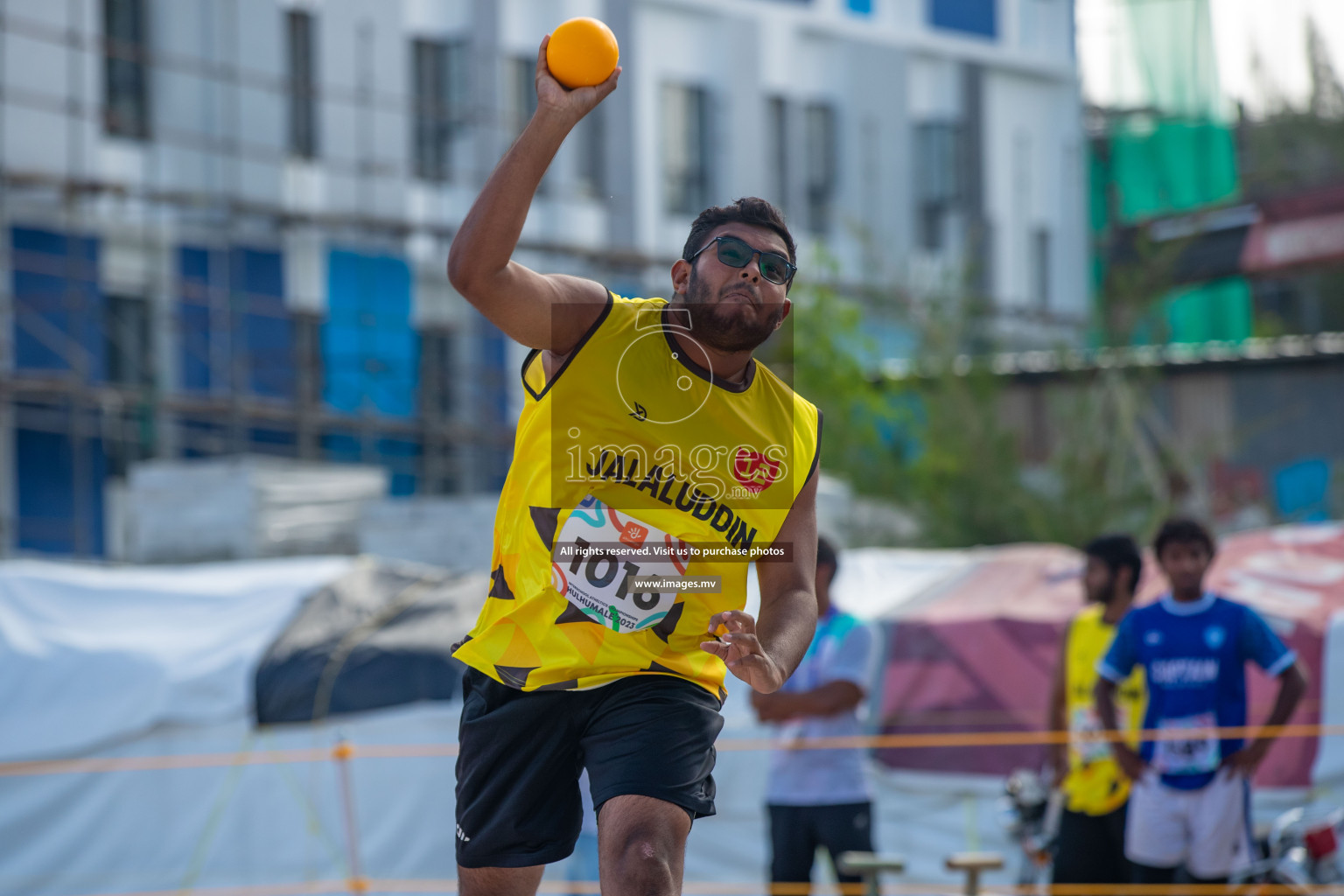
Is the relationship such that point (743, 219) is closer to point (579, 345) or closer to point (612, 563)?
point (579, 345)

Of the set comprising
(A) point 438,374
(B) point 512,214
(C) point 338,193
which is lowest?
(B) point 512,214

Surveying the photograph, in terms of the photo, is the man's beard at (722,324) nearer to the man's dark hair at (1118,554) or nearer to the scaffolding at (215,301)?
the man's dark hair at (1118,554)

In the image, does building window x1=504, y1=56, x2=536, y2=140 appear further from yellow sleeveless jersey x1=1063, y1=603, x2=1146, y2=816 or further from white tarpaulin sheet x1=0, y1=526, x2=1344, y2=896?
yellow sleeveless jersey x1=1063, y1=603, x2=1146, y2=816

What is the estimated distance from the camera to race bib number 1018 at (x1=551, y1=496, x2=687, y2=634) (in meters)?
3.12

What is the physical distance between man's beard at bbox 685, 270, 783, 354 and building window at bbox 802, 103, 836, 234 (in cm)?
2138

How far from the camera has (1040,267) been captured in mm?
27109

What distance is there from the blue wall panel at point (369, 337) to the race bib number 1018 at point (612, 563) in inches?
600

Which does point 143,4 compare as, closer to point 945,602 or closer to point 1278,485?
point 945,602

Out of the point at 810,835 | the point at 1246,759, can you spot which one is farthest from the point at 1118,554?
the point at 810,835

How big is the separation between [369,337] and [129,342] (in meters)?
2.96

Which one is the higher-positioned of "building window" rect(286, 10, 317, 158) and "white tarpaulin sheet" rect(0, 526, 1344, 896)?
"building window" rect(286, 10, 317, 158)

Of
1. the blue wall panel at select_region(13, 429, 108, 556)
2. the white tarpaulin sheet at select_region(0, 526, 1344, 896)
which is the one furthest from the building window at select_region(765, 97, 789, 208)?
the white tarpaulin sheet at select_region(0, 526, 1344, 896)

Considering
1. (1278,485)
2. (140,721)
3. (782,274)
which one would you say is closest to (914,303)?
(1278,485)

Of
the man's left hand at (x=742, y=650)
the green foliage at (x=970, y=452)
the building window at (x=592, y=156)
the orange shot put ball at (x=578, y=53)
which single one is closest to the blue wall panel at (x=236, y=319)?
the building window at (x=592, y=156)
